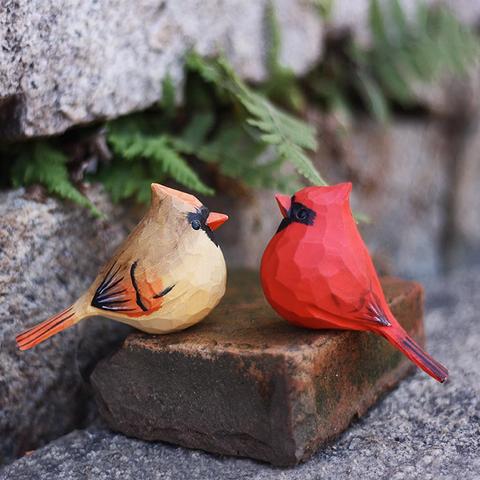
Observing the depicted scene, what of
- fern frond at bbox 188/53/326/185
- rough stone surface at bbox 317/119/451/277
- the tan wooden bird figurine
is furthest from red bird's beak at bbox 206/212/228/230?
rough stone surface at bbox 317/119/451/277

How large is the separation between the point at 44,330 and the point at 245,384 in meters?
0.58

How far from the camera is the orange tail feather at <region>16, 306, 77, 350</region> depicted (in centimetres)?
188

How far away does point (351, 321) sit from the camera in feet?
6.09

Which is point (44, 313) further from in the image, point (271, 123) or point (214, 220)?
point (271, 123)

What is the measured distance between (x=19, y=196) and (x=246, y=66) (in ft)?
3.77

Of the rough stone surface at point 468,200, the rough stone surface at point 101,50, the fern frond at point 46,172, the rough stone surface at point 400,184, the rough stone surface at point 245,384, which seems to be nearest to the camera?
the rough stone surface at point 245,384

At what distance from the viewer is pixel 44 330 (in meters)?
1.90

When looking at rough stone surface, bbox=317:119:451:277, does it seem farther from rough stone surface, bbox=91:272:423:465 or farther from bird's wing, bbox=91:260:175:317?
bird's wing, bbox=91:260:175:317

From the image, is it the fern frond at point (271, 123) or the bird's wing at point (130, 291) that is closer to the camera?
the bird's wing at point (130, 291)

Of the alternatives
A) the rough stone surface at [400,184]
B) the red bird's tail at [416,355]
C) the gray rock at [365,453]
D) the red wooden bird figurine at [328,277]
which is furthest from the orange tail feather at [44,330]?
the rough stone surface at [400,184]

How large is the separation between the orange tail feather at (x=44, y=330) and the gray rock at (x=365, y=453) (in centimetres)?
36

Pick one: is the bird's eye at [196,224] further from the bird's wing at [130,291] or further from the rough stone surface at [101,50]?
the rough stone surface at [101,50]

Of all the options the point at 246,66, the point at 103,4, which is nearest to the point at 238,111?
the point at 246,66

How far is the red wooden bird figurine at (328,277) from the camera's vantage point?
182cm
